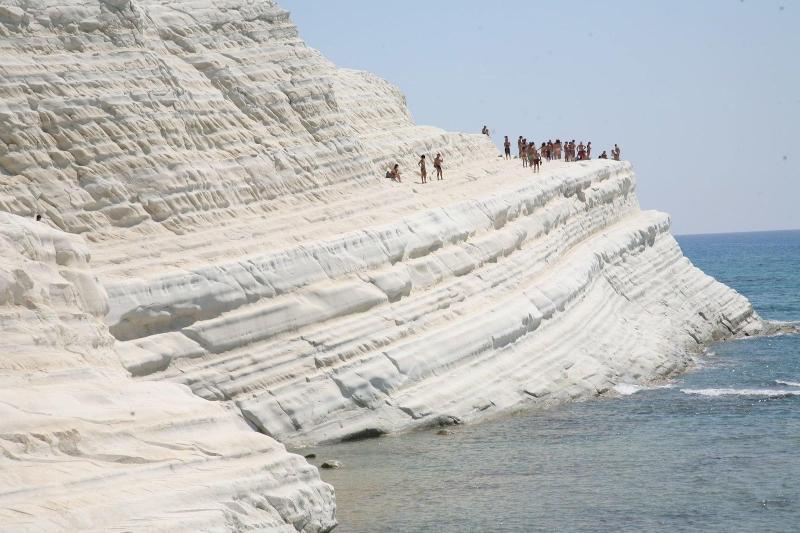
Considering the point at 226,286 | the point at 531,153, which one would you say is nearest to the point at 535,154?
the point at 531,153

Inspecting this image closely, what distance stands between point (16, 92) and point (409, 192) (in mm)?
9618

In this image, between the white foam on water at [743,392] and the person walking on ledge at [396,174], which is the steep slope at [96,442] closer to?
the white foam on water at [743,392]

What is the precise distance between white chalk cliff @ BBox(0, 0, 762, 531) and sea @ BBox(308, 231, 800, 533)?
1.22 meters

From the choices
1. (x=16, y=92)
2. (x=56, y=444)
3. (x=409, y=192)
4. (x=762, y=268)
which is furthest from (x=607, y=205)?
(x=762, y=268)

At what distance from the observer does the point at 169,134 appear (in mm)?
22438

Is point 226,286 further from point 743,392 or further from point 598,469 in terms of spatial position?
point 743,392

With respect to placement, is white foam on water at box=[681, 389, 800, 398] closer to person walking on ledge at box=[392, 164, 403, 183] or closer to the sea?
the sea

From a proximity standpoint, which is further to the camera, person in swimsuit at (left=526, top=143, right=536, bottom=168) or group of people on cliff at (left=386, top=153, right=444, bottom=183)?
person in swimsuit at (left=526, top=143, right=536, bottom=168)

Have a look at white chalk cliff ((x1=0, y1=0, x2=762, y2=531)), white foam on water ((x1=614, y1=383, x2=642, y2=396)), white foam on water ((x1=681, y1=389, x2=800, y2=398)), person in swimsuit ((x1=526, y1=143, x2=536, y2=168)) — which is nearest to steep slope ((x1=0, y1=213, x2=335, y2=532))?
white chalk cliff ((x1=0, y1=0, x2=762, y2=531))

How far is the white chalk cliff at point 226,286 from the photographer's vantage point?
43.5 feet

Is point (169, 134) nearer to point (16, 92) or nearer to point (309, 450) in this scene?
point (16, 92)

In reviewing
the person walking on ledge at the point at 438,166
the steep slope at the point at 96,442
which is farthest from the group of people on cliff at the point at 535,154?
the steep slope at the point at 96,442

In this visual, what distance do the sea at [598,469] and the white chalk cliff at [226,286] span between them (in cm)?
122

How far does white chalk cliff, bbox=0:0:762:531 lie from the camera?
13.3 m
